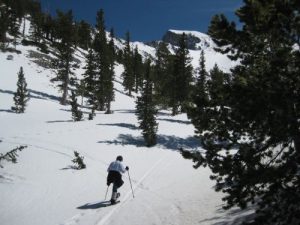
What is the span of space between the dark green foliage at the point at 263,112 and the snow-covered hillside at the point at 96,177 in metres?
2.87

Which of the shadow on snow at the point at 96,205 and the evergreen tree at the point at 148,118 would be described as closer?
the shadow on snow at the point at 96,205

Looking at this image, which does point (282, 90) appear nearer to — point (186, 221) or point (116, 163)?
point (186, 221)

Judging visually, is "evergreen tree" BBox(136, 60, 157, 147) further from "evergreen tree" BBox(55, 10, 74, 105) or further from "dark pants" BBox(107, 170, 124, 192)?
"evergreen tree" BBox(55, 10, 74, 105)

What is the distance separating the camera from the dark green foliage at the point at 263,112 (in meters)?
7.49

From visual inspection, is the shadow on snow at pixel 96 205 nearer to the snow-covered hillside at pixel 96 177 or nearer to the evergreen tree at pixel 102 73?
the snow-covered hillside at pixel 96 177

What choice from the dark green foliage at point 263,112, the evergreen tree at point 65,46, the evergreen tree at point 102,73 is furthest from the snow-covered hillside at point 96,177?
the evergreen tree at point 65,46

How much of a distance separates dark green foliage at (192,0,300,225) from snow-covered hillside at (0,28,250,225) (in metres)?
2.87

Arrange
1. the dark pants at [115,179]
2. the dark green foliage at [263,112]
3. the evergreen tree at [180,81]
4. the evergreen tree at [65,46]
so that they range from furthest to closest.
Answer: the evergreen tree at [65,46], the evergreen tree at [180,81], the dark pants at [115,179], the dark green foliage at [263,112]

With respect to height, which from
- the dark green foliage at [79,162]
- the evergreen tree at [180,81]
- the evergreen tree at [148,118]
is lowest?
the dark green foliage at [79,162]

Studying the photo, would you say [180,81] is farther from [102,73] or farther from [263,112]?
[263,112]

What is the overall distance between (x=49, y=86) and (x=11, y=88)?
8898mm

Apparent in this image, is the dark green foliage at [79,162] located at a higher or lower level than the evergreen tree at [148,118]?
lower

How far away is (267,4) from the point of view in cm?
840

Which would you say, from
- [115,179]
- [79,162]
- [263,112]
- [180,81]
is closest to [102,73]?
[180,81]
